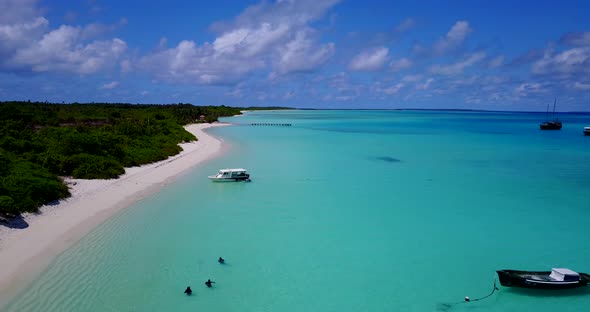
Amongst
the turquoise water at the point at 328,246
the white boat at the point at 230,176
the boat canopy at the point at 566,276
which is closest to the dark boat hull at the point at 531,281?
the boat canopy at the point at 566,276

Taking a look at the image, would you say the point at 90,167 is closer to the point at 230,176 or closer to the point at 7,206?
the point at 230,176

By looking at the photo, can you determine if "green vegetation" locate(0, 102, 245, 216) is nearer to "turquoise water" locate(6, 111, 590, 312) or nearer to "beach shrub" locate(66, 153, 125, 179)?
"beach shrub" locate(66, 153, 125, 179)

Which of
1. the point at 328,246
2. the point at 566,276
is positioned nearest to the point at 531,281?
the point at 566,276

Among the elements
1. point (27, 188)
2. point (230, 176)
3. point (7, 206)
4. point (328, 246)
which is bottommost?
point (328, 246)

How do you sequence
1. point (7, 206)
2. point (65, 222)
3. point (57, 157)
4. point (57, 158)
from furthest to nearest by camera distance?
point (57, 157) → point (57, 158) → point (65, 222) → point (7, 206)

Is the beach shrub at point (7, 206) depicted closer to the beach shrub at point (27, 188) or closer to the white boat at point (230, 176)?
the beach shrub at point (27, 188)

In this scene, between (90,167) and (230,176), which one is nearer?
(90,167)

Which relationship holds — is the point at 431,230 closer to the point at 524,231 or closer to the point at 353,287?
the point at 524,231

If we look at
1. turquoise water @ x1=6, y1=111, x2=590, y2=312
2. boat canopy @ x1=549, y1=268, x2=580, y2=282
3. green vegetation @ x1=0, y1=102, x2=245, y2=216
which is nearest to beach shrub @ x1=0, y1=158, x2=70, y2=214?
green vegetation @ x1=0, y1=102, x2=245, y2=216
